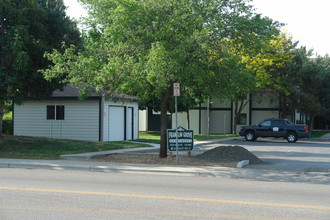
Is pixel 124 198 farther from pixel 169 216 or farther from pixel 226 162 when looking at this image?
pixel 226 162

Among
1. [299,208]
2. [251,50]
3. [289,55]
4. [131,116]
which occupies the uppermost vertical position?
[289,55]

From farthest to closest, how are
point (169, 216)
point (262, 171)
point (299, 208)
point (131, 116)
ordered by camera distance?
point (131, 116) < point (262, 171) < point (299, 208) < point (169, 216)

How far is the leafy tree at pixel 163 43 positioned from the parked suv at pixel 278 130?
16985 mm

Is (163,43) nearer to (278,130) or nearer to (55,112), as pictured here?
(55,112)

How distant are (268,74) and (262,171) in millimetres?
25315

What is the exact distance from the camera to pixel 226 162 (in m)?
15.9

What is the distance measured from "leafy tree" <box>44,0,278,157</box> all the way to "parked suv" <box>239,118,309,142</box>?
55.7ft

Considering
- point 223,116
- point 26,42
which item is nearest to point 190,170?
point 26,42

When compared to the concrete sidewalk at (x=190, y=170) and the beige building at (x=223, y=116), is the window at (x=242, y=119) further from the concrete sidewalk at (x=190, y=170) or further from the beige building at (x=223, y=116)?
the concrete sidewalk at (x=190, y=170)

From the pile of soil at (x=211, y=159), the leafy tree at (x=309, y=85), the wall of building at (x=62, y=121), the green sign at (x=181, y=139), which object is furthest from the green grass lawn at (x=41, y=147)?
the leafy tree at (x=309, y=85)

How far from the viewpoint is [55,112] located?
26844 millimetres

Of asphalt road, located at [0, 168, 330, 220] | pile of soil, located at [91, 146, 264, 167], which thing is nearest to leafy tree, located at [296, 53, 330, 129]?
pile of soil, located at [91, 146, 264, 167]

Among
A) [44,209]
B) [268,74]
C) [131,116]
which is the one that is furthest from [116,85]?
[268,74]

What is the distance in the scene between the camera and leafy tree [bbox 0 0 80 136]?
19.1 m
